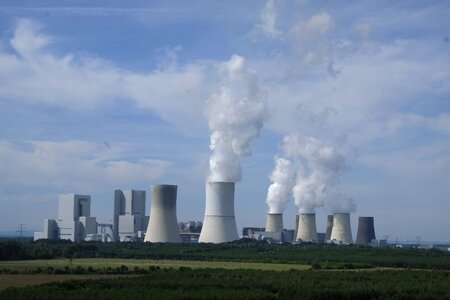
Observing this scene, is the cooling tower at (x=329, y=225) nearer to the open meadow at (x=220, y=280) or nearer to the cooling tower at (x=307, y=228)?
the cooling tower at (x=307, y=228)

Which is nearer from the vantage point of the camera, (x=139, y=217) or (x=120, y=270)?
(x=120, y=270)

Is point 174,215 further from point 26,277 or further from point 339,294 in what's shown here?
point 339,294

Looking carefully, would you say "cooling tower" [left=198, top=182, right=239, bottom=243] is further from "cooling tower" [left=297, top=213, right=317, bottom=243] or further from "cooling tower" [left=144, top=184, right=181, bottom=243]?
"cooling tower" [left=297, top=213, right=317, bottom=243]

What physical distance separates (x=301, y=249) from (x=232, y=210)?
9882 millimetres

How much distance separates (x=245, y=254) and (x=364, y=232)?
65.1ft

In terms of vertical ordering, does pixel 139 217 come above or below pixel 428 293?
above

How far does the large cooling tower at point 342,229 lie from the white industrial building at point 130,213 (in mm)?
17151

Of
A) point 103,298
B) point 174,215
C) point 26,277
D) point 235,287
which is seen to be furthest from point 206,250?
point 103,298

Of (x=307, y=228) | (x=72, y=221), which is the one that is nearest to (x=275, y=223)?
(x=307, y=228)

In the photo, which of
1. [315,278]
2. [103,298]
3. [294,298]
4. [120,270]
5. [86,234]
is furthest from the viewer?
[86,234]

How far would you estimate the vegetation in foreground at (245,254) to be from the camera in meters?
44.2

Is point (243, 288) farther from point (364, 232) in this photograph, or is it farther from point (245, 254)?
point (364, 232)

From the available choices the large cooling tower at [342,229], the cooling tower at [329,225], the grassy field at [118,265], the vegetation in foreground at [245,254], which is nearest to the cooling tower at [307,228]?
the large cooling tower at [342,229]

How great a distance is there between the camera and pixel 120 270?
32.9 m
